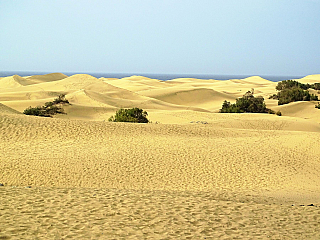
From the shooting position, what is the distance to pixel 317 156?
1387cm

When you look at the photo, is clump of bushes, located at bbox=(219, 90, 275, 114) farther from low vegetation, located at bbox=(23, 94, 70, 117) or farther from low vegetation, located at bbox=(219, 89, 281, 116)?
low vegetation, located at bbox=(23, 94, 70, 117)

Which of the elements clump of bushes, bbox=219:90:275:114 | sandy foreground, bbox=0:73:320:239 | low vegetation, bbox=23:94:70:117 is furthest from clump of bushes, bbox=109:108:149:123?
clump of bushes, bbox=219:90:275:114

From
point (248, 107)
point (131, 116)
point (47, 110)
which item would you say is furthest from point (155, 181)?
point (248, 107)

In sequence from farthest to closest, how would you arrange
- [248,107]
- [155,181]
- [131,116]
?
1. [248,107]
2. [131,116]
3. [155,181]

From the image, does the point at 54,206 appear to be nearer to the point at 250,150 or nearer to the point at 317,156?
the point at 250,150

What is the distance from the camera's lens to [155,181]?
10367mm

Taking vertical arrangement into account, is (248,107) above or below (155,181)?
above

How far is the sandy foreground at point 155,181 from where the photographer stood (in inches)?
232

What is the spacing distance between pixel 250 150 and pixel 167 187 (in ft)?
17.8

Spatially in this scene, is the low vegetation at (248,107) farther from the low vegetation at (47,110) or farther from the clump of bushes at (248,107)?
the low vegetation at (47,110)

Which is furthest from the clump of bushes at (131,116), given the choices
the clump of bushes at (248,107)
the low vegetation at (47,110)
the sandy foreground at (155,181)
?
the clump of bushes at (248,107)

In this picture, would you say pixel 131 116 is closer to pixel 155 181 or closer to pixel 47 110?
pixel 47 110

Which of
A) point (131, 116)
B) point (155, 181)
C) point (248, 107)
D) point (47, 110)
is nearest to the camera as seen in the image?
point (155, 181)

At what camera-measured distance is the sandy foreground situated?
232 inches
